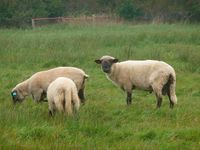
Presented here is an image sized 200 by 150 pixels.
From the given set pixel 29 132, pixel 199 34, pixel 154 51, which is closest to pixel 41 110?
pixel 29 132

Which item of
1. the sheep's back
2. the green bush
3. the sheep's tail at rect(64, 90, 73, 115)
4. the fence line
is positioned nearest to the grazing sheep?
the sheep's tail at rect(64, 90, 73, 115)

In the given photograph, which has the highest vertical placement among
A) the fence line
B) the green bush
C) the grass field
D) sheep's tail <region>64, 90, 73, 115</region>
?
sheep's tail <region>64, 90, 73, 115</region>

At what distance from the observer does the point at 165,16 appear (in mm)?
54250

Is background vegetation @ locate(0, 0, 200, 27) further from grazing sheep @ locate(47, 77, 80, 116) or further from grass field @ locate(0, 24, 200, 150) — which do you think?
grazing sheep @ locate(47, 77, 80, 116)

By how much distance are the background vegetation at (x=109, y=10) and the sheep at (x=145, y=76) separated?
34340 millimetres

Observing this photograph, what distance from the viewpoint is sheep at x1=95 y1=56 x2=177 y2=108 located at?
1331 centimetres

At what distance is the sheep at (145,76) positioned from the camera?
13.3 m

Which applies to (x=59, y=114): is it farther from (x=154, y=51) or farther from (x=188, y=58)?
(x=154, y=51)

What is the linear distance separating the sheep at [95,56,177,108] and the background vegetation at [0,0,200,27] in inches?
1352

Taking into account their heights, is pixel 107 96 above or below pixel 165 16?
above

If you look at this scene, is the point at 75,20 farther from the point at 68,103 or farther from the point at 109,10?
the point at 68,103

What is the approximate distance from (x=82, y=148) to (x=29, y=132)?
4.62 ft

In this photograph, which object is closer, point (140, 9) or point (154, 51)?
point (154, 51)

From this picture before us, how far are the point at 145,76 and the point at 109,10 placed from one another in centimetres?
4537
